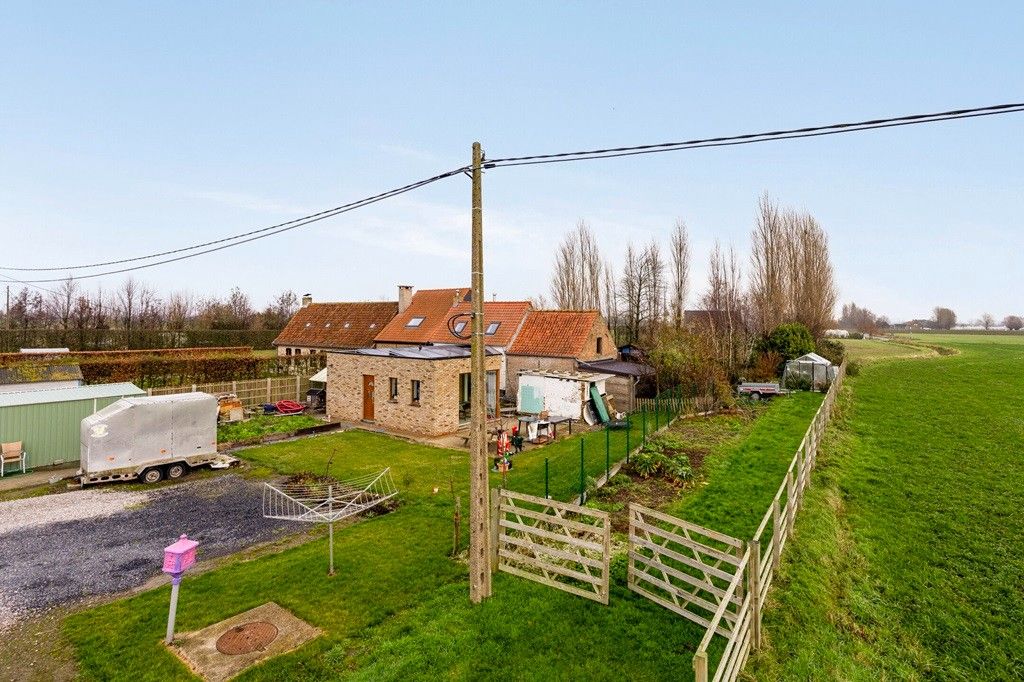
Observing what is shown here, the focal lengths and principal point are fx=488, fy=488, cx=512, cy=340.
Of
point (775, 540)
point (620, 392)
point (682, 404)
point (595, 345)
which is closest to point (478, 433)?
point (775, 540)

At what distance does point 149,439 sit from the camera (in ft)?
48.3

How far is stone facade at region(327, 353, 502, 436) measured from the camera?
807 inches

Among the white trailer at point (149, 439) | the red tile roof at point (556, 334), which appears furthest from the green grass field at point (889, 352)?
the white trailer at point (149, 439)

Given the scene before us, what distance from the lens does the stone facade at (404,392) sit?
807 inches

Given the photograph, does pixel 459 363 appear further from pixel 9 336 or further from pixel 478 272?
pixel 9 336

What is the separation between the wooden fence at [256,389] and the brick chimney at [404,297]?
10.4 meters

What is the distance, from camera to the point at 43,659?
22.2 feet

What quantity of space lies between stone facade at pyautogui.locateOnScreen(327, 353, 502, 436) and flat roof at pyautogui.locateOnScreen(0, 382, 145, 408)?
802cm

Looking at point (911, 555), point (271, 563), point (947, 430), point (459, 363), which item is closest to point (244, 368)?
point (459, 363)

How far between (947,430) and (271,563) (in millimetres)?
26021

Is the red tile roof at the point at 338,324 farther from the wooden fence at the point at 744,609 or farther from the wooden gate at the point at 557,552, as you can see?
the wooden fence at the point at 744,609

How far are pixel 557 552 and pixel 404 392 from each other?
14.1m

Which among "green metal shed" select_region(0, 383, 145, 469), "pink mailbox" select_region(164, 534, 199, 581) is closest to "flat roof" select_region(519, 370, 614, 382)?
"green metal shed" select_region(0, 383, 145, 469)

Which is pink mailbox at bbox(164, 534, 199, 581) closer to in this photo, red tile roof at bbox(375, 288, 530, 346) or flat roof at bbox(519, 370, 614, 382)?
flat roof at bbox(519, 370, 614, 382)
